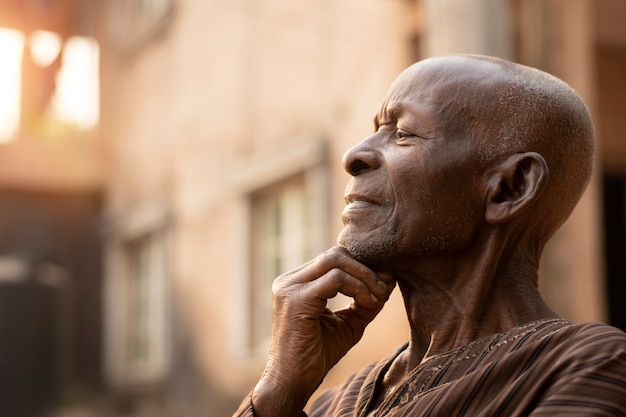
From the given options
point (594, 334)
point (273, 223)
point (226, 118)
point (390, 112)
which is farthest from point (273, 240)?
point (594, 334)

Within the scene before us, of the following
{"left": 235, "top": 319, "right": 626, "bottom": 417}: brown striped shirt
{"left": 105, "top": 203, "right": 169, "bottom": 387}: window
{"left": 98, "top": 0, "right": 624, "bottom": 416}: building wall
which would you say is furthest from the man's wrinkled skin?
{"left": 105, "top": 203, "right": 169, "bottom": 387}: window

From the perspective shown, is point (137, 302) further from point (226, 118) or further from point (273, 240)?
point (273, 240)

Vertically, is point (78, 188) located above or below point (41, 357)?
above

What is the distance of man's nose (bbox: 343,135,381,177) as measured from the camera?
229 centimetres

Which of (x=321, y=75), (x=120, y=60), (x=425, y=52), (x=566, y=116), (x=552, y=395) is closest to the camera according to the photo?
(x=552, y=395)

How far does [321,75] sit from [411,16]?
141 cm

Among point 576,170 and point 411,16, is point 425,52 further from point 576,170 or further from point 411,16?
point 576,170

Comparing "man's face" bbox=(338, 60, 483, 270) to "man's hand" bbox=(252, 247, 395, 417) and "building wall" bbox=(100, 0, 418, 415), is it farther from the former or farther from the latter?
"building wall" bbox=(100, 0, 418, 415)

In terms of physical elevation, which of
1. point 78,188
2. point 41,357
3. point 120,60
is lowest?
point 41,357

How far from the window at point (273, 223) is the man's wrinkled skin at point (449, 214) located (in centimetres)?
536

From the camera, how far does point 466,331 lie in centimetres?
223

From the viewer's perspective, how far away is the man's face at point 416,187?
2215 millimetres

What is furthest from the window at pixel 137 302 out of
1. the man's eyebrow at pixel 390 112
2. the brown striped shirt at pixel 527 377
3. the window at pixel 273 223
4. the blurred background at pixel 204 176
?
the brown striped shirt at pixel 527 377

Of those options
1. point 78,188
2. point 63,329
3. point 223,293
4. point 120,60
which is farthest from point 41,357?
point 223,293
